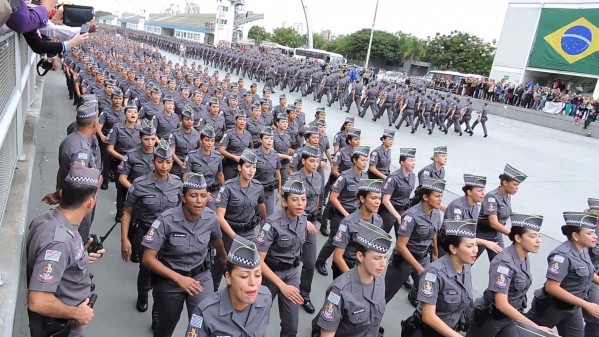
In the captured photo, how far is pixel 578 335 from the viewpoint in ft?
12.6

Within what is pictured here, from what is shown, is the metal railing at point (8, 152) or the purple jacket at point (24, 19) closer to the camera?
the metal railing at point (8, 152)

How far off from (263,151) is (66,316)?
4014 mm

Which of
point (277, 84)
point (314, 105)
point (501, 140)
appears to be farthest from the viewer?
point (277, 84)

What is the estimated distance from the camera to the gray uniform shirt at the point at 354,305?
2791mm

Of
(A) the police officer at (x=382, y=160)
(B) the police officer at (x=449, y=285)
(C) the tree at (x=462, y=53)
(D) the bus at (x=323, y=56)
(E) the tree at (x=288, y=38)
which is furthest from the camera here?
(E) the tree at (x=288, y=38)

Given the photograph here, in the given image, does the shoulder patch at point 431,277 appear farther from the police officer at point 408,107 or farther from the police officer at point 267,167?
the police officer at point 408,107

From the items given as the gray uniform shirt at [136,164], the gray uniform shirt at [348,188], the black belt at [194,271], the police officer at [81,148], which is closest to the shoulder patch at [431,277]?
the black belt at [194,271]

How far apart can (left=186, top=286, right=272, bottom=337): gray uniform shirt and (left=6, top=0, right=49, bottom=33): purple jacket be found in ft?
7.54

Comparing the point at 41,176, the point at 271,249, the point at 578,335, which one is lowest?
the point at 41,176

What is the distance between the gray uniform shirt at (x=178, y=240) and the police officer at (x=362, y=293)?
117cm

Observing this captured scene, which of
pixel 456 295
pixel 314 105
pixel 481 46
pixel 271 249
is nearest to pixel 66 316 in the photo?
pixel 271 249

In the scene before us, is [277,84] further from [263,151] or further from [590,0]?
[590,0]

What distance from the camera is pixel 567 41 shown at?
29.3 metres

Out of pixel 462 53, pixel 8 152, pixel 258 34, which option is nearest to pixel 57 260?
pixel 8 152
